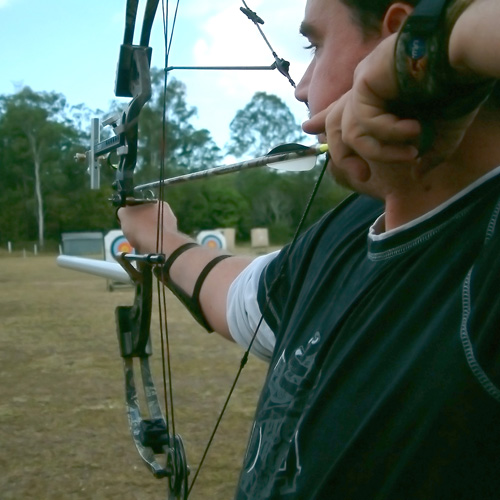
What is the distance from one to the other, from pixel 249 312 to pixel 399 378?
433mm

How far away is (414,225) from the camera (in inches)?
24.8

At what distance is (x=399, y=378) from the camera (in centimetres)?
56

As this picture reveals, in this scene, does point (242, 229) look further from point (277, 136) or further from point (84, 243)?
point (277, 136)

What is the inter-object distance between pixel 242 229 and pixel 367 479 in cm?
1925

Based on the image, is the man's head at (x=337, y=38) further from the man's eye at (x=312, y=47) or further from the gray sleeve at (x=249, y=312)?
the gray sleeve at (x=249, y=312)

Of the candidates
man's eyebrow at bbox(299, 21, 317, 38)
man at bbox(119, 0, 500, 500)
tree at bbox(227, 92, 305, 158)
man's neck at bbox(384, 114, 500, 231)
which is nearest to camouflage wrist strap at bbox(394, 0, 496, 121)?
man at bbox(119, 0, 500, 500)

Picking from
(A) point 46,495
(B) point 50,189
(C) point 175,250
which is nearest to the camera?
(C) point 175,250

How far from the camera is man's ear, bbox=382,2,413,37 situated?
61 cm

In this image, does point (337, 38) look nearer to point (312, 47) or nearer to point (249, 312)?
point (312, 47)

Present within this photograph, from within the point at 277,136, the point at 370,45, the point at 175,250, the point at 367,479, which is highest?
the point at 277,136

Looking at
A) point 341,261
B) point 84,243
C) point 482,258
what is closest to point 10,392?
point 341,261

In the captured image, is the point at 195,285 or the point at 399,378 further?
the point at 195,285

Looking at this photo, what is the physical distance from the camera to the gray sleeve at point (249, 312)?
966mm

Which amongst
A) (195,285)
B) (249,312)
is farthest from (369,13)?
(195,285)
